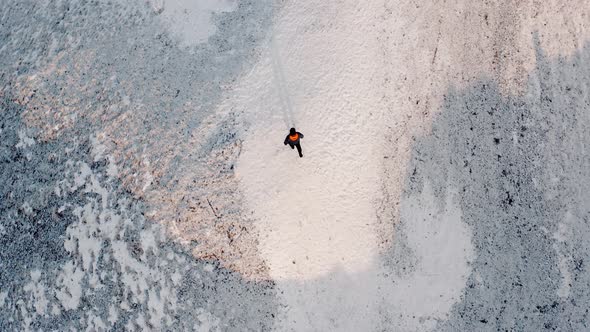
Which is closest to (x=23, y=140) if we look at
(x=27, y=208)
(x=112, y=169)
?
(x=27, y=208)

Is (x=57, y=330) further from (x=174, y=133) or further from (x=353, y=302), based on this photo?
(x=353, y=302)

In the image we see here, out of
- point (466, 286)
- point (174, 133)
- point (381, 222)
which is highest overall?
point (174, 133)

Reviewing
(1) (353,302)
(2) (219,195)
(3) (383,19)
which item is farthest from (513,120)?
(2) (219,195)

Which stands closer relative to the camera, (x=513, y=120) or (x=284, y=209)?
(x=284, y=209)

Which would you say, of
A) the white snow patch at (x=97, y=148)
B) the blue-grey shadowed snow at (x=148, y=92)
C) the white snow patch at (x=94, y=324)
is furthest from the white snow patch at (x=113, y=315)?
the white snow patch at (x=97, y=148)

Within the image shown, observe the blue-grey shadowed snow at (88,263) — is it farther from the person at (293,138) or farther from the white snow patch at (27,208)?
the person at (293,138)

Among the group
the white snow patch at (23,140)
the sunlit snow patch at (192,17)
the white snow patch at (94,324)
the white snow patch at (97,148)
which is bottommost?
the white snow patch at (94,324)

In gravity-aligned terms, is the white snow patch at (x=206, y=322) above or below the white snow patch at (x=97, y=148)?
below

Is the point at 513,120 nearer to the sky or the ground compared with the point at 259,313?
nearer to the sky
